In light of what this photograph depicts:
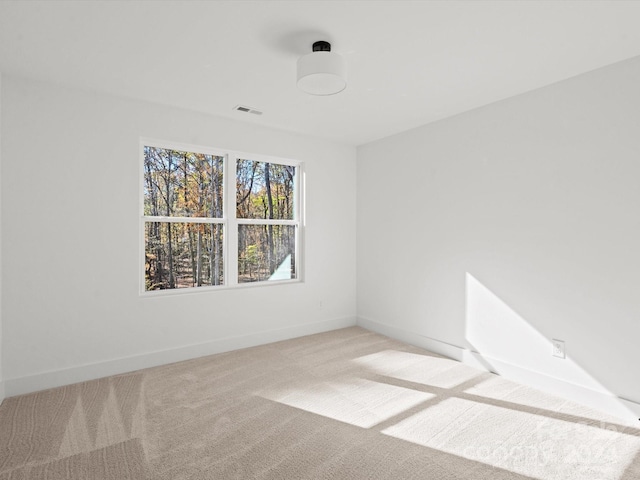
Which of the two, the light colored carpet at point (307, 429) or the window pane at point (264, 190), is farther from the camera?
the window pane at point (264, 190)

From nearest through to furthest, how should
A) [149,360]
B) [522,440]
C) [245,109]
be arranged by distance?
1. [522,440]
2. [149,360]
3. [245,109]

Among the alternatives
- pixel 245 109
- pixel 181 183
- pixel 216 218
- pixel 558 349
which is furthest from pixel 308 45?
pixel 558 349

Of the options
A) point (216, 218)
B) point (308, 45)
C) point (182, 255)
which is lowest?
point (182, 255)

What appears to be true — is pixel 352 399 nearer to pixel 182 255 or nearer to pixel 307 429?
pixel 307 429

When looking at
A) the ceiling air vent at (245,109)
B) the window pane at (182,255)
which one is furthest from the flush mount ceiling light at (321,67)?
the window pane at (182,255)

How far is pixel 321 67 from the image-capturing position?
7.70ft

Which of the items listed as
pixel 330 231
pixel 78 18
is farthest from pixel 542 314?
pixel 78 18

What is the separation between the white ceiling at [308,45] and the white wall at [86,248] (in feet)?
0.98

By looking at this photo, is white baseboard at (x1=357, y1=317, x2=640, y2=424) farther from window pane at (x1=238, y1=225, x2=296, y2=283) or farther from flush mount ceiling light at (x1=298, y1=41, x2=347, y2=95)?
flush mount ceiling light at (x1=298, y1=41, x2=347, y2=95)

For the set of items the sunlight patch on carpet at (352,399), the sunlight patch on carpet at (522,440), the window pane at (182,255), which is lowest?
the sunlight patch on carpet at (522,440)

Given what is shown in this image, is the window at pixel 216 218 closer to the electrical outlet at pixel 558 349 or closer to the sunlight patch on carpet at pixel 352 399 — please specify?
the sunlight patch on carpet at pixel 352 399

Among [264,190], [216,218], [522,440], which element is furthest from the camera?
[264,190]

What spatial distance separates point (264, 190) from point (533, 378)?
3401 mm

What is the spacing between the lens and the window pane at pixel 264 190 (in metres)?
4.23
